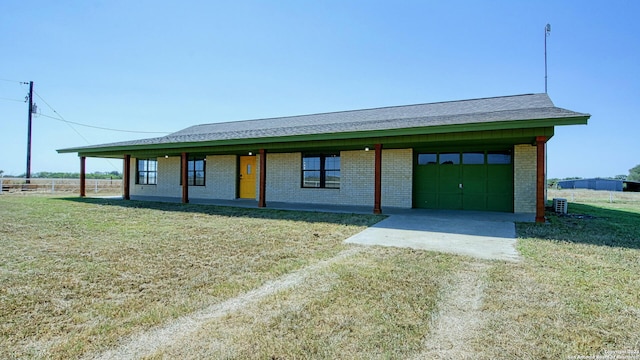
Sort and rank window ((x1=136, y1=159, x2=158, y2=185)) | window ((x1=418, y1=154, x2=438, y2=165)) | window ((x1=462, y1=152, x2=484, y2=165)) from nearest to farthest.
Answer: window ((x1=462, y1=152, x2=484, y2=165)) < window ((x1=418, y1=154, x2=438, y2=165)) < window ((x1=136, y1=159, x2=158, y2=185))

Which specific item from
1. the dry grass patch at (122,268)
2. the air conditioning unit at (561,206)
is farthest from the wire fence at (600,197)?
the dry grass patch at (122,268)

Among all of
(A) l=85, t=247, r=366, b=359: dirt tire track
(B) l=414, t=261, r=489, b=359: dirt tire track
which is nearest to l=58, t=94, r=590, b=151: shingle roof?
(B) l=414, t=261, r=489, b=359: dirt tire track

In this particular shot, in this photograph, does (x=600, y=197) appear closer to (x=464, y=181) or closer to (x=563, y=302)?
(x=464, y=181)

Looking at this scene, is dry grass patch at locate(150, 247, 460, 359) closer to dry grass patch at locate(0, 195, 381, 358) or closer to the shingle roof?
dry grass patch at locate(0, 195, 381, 358)

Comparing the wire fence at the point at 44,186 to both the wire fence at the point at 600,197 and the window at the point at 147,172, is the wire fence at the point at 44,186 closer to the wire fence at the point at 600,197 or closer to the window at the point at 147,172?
the window at the point at 147,172

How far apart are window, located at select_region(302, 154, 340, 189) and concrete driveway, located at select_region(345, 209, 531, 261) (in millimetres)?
4352

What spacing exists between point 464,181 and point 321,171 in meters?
5.81

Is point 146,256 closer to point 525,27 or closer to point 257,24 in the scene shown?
point 257,24

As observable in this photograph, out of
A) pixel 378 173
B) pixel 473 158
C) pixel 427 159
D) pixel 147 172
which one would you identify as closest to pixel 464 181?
pixel 473 158

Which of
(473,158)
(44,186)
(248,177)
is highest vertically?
(473,158)

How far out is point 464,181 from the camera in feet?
37.8

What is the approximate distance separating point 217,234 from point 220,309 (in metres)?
4.00

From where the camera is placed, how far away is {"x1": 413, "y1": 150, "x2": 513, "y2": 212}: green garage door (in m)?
10.9

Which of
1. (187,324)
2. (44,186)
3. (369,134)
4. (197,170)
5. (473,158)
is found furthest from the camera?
(44,186)
